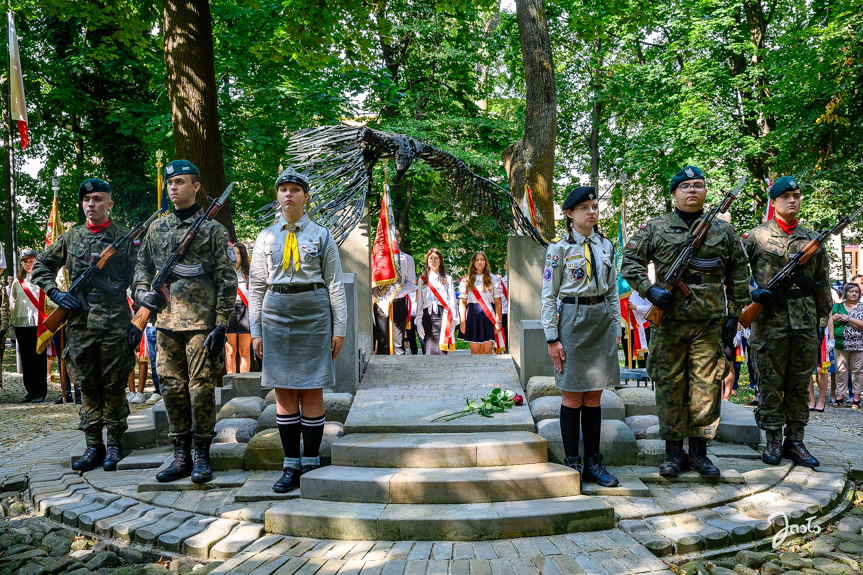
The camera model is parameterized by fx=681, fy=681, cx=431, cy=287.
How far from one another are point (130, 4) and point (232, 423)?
753 centimetres

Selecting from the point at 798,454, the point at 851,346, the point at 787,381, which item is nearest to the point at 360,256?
the point at 787,381

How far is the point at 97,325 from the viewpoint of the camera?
18.7 feet

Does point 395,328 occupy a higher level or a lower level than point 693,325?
lower

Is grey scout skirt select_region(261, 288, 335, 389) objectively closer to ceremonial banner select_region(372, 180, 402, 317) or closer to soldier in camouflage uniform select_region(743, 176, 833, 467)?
soldier in camouflage uniform select_region(743, 176, 833, 467)

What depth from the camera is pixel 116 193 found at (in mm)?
15266

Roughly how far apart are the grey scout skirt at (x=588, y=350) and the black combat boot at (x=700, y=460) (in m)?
0.83

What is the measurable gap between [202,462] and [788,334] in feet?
15.8

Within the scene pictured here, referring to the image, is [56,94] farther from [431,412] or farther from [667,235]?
[667,235]

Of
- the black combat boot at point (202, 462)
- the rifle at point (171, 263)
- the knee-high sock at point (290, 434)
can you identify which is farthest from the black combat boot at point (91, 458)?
the knee-high sock at point (290, 434)

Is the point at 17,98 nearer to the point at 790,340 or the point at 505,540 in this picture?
the point at 505,540

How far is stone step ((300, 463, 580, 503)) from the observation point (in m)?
4.49

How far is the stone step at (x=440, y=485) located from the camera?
4492mm

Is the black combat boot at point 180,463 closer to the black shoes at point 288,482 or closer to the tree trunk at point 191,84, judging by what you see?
the black shoes at point 288,482

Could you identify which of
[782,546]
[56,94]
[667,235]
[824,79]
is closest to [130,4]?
[56,94]
